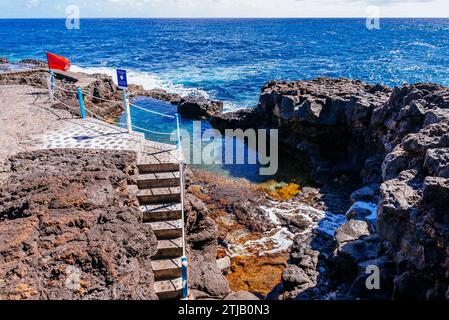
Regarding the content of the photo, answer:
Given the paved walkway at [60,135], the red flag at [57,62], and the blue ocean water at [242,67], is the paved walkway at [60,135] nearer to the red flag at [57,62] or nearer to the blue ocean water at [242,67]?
the red flag at [57,62]

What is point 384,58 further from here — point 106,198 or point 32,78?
point 106,198

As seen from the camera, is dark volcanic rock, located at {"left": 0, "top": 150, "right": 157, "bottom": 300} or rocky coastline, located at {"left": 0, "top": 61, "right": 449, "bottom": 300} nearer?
dark volcanic rock, located at {"left": 0, "top": 150, "right": 157, "bottom": 300}

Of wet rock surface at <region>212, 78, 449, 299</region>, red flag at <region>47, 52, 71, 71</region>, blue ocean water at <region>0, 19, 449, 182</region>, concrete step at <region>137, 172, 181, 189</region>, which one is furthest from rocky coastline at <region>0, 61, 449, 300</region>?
blue ocean water at <region>0, 19, 449, 182</region>

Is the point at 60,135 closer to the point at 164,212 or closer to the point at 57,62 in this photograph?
the point at 57,62

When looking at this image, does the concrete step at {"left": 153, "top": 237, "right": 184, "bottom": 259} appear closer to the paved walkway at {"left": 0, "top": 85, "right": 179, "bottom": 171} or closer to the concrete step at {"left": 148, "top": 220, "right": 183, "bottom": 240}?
the concrete step at {"left": 148, "top": 220, "right": 183, "bottom": 240}

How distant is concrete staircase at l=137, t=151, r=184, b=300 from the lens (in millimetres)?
7648

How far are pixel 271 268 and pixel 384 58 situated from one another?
5920 cm

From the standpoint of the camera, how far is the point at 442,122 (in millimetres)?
9836

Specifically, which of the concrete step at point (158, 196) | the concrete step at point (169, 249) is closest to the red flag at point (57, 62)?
the concrete step at point (158, 196)

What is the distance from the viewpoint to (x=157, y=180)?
9.17 m

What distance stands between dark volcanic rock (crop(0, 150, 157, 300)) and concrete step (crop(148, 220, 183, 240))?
3.02 feet

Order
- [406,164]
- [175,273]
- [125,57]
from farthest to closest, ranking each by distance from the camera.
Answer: [125,57]
[406,164]
[175,273]

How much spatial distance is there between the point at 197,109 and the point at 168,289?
21963mm
